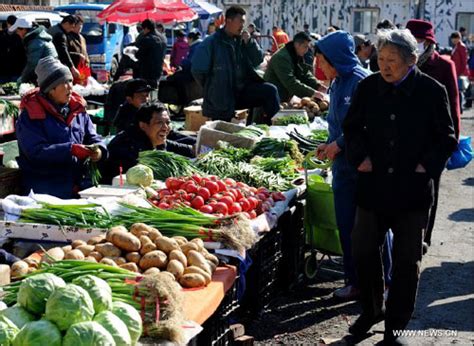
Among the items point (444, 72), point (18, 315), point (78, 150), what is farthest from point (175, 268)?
point (444, 72)

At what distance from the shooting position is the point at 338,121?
6703 mm

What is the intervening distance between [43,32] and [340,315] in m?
8.37

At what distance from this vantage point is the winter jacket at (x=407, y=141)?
5508mm

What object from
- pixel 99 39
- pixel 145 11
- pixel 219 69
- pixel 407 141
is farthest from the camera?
pixel 99 39

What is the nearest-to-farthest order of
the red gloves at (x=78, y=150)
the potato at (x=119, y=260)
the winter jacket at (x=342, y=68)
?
the potato at (x=119, y=260) → the winter jacket at (x=342, y=68) → the red gloves at (x=78, y=150)

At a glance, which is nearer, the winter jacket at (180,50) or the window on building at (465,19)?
the winter jacket at (180,50)

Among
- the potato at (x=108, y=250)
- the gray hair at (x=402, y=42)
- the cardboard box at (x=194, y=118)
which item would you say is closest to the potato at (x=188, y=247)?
the potato at (x=108, y=250)

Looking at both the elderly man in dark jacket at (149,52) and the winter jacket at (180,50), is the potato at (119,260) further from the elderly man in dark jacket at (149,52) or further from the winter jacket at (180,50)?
the winter jacket at (180,50)

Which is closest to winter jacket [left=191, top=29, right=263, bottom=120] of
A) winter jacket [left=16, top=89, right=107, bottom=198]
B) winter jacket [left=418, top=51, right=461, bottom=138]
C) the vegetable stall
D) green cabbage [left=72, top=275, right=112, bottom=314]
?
the vegetable stall

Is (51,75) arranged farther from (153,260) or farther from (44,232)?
(153,260)

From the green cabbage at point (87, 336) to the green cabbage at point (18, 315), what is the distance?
0.27 meters

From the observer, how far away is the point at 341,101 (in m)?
6.66

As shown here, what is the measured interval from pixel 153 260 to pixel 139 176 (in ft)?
6.35

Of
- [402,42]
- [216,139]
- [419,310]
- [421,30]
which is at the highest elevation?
[402,42]
